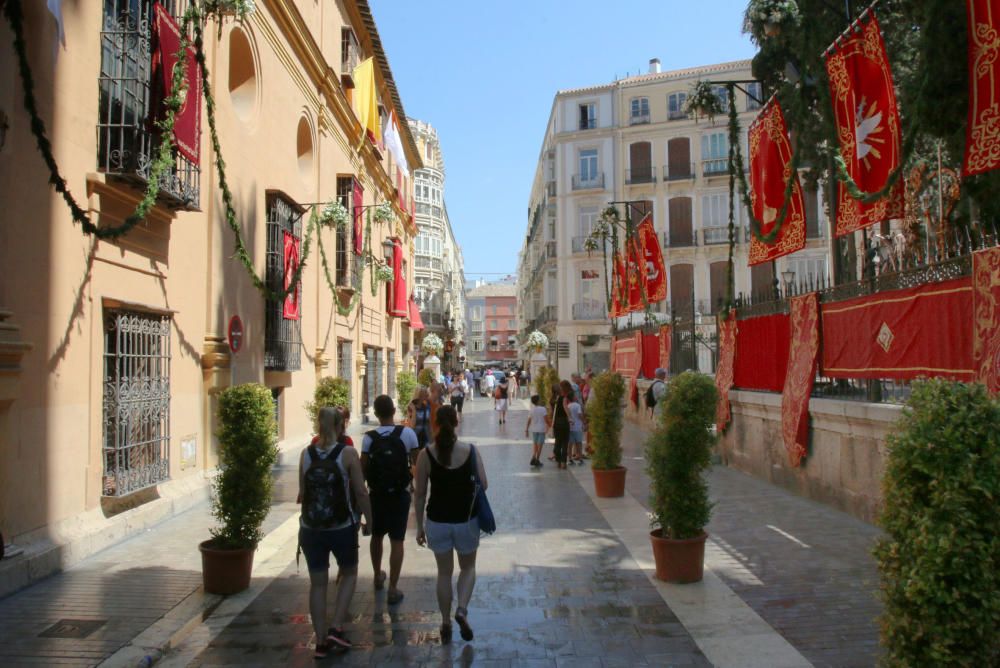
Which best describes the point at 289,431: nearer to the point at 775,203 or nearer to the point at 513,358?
the point at 775,203

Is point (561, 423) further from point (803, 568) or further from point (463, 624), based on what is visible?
point (463, 624)

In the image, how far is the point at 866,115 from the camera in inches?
318

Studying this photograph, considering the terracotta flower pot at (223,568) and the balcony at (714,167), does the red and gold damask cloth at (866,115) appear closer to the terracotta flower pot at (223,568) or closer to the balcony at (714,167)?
the terracotta flower pot at (223,568)

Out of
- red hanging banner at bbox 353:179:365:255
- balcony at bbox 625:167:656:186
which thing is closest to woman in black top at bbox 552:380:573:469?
red hanging banner at bbox 353:179:365:255

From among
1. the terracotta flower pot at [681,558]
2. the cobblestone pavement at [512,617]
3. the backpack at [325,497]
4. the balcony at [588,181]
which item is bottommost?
the cobblestone pavement at [512,617]

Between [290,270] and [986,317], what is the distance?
1202 cm

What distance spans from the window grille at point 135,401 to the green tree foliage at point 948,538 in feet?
25.5

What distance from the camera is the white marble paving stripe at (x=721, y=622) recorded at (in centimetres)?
490

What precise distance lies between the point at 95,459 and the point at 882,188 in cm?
862

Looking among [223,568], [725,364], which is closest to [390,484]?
[223,568]

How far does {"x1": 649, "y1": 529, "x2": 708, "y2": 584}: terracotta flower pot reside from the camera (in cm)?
645

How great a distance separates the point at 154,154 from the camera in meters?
8.90

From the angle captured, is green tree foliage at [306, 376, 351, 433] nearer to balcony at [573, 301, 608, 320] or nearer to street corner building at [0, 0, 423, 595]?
street corner building at [0, 0, 423, 595]

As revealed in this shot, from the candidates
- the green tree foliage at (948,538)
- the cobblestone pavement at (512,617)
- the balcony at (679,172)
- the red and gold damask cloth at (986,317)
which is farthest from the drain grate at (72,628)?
the balcony at (679,172)
